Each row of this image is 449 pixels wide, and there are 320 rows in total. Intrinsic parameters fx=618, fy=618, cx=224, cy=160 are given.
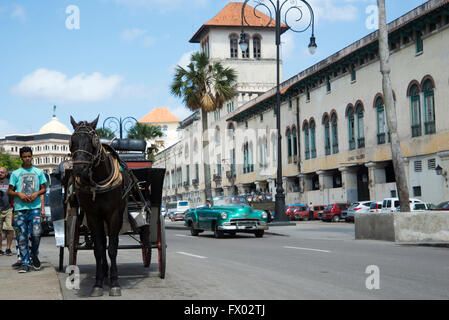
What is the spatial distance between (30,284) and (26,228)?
6.02 feet

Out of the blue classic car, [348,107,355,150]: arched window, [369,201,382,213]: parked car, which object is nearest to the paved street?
the blue classic car

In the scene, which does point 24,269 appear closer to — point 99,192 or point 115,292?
point 115,292

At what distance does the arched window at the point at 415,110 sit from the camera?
38.3m

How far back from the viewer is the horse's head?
7426 mm

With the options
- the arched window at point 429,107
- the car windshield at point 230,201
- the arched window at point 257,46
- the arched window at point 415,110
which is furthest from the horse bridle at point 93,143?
the arched window at point 257,46

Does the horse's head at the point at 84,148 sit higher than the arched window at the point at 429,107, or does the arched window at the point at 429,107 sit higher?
the arched window at the point at 429,107

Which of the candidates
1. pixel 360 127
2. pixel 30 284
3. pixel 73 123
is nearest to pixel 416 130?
pixel 360 127

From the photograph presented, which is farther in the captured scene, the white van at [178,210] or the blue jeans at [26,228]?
the white van at [178,210]

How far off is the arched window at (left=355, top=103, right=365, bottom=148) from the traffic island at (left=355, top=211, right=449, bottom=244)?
25693 millimetres

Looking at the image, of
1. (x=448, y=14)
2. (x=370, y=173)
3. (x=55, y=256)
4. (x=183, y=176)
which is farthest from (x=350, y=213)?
(x=183, y=176)

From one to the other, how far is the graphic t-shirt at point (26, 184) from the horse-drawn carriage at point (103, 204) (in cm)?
28

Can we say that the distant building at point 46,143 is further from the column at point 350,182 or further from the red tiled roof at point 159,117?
the column at point 350,182

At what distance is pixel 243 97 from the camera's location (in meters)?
73.9

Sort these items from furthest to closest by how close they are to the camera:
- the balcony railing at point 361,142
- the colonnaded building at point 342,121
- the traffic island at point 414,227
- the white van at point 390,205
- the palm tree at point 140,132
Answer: the palm tree at point 140,132
the balcony railing at point 361,142
the white van at point 390,205
the colonnaded building at point 342,121
the traffic island at point 414,227
